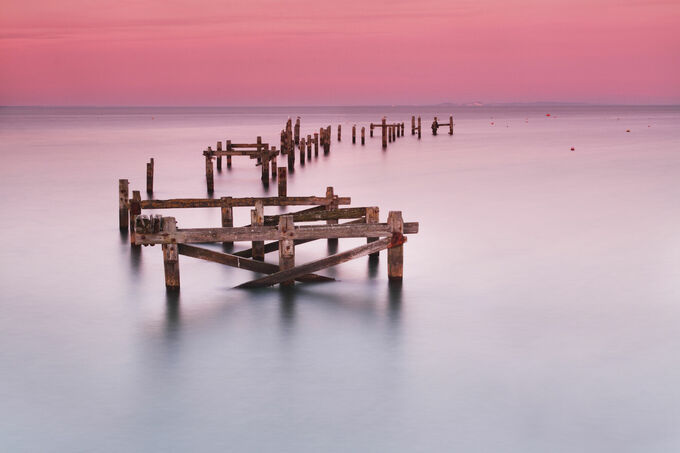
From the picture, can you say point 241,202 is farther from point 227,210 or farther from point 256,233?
point 256,233

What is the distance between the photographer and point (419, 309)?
11.5 meters

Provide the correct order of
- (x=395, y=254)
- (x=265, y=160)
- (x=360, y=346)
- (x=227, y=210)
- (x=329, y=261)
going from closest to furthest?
(x=360, y=346) < (x=329, y=261) < (x=395, y=254) < (x=227, y=210) < (x=265, y=160)

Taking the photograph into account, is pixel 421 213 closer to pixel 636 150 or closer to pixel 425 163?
pixel 425 163

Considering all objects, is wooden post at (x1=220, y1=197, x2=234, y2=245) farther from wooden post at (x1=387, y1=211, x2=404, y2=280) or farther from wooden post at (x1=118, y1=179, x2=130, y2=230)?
wooden post at (x1=387, y1=211, x2=404, y2=280)

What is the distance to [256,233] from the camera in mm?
11148

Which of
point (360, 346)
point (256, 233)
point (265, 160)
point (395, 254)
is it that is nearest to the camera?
point (360, 346)

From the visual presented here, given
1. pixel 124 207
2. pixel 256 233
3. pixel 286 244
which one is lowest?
pixel 124 207

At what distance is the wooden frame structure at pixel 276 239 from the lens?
10.9 m

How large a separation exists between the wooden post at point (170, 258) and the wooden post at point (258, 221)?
1.41 metres

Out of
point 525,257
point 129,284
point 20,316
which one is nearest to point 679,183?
point 525,257

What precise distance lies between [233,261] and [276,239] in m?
0.77

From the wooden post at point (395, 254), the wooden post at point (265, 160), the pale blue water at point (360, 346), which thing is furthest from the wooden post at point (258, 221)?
the wooden post at point (265, 160)

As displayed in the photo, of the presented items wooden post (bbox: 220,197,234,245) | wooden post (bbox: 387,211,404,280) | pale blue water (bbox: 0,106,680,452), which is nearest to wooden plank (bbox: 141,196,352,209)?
wooden post (bbox: 220,197,234,245)

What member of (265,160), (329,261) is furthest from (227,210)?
(265,160)
